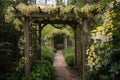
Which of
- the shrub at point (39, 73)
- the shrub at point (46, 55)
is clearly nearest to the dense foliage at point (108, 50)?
the shrub at point (39, 73)

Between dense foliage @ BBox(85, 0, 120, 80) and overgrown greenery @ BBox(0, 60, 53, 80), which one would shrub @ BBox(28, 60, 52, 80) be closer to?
overgrown greenery @ BBox(0, 60, 53, 80)

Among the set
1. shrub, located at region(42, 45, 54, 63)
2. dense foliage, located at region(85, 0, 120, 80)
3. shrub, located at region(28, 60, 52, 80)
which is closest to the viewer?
dense foliage, located at region(85, 0, 120, 80)

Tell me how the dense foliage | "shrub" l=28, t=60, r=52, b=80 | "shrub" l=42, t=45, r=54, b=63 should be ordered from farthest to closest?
"shrub" l=42, t=45, r=54, b=63
"shrub" l=28, t=60, r=52, b=80
the dense foliage

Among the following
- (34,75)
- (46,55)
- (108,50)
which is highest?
(108,50)

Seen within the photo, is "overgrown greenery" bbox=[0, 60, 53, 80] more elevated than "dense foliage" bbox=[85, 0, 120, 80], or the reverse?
"dense foliage" bbox=[85, 0, 120, 80]

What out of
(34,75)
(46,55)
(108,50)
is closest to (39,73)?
(34,75)

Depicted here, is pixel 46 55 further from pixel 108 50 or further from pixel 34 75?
pixel 108 50

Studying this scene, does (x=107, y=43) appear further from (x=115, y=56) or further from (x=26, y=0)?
(x=26, y=0)

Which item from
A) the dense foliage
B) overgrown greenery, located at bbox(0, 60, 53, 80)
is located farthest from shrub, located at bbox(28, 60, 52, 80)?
the dense foliage

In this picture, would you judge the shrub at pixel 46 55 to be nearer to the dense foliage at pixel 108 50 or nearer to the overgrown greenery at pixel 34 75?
the overgrown greenery at pixel 34 75

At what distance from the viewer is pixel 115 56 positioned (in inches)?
144

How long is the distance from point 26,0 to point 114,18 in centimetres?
897

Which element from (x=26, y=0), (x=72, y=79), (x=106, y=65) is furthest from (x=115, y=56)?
(x=26, y=0)

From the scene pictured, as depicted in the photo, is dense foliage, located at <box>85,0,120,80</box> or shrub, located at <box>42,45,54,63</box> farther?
shrub, located at <box>42,45,54,63</box>
